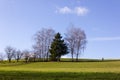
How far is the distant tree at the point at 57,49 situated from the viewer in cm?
10475

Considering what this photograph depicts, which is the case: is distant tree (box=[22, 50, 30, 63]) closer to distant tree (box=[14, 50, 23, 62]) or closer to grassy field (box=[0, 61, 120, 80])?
distant tree (box=[14, 50, 23, 62])

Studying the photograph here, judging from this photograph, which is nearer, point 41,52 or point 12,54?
point 41,52

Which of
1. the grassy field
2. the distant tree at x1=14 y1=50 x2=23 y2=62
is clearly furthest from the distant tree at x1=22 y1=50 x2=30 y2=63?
the grassy field

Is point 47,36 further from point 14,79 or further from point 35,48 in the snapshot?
point 14,79

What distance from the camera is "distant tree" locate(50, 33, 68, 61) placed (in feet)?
344

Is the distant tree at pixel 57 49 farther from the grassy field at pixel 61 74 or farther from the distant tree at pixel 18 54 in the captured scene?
the grassy field at pixel 61 74

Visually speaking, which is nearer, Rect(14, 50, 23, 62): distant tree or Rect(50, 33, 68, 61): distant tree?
Rect(50, 33, 68, 61): distant tree

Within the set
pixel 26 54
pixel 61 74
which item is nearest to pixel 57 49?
pixel 26 54

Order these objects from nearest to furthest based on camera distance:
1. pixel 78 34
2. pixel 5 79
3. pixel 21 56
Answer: pixel 5 79 → pixel 78 34 → pixel 21 56

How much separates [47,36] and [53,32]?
8.41 ft

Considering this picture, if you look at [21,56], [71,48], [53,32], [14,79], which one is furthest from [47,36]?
[14,79]

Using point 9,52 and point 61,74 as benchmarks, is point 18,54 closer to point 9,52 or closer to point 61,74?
point 9,52

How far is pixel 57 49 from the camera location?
104750 mm

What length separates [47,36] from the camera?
109 metres
